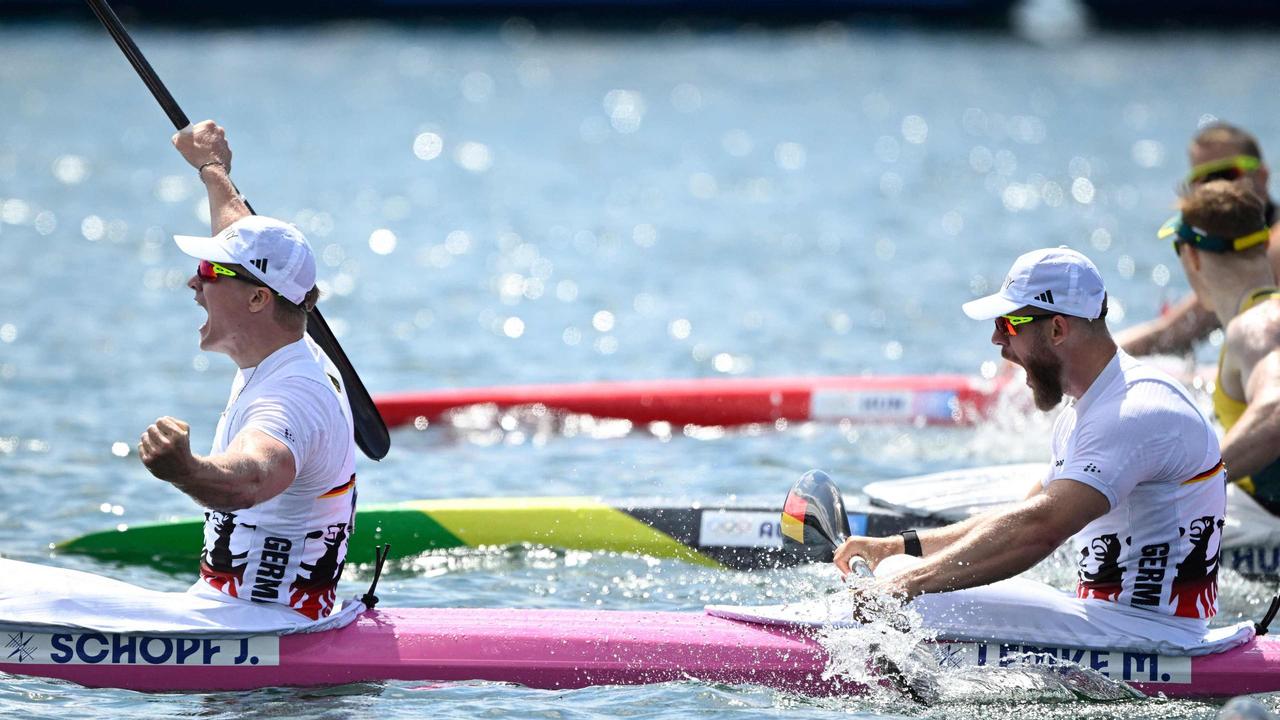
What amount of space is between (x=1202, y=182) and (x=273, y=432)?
654 cm


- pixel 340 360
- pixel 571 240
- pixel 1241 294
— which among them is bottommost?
pixel 340 360

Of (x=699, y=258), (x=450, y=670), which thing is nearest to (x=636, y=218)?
(x=699, y=258)

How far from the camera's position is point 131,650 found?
602cm

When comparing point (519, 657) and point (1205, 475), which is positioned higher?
point (1205, 475)

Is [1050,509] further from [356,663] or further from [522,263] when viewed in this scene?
[522,263]

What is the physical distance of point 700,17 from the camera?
181 ft

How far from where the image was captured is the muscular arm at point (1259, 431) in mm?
7453

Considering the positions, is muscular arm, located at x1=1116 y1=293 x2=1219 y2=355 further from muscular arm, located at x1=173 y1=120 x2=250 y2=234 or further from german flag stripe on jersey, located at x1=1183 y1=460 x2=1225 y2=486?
muscular arm, located at x1=173 y1=120 x2=250 y2=234

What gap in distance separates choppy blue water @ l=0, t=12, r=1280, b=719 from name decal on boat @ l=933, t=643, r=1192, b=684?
0.12 m

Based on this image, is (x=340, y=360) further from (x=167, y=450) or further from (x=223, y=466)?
(x=167, y=450)

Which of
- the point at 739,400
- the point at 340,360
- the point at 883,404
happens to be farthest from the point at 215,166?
the point at 883,404

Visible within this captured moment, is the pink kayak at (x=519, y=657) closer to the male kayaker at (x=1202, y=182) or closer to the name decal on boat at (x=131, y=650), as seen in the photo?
the name decal on boat at (x=131, y=650)

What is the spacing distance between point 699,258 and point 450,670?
1533cm

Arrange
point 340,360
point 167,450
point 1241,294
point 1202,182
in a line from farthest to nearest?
1. point 1202,182
2. point 1241,294
3. point 340,360
4. point 167,450
